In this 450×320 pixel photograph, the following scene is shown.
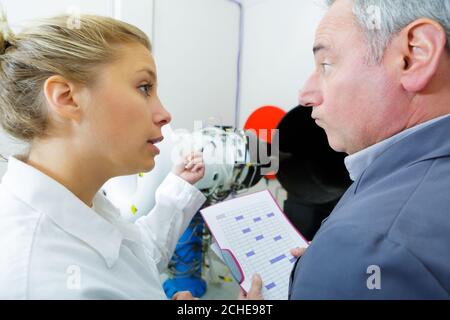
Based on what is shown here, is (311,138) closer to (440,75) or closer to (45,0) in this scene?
(440,75)

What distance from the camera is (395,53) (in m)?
0.56

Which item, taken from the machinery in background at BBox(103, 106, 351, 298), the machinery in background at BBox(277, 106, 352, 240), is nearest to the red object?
the machinery in background at BBox(103, 106, 351, 298)

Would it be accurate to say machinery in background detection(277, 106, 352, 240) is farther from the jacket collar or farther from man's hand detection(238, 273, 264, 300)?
the jacket collar

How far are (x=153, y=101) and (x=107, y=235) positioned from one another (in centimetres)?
36

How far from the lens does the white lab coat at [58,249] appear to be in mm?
515

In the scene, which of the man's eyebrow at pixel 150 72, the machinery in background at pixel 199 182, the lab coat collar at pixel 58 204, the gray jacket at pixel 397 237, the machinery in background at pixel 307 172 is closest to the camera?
the gray jacket at pixel 397 237

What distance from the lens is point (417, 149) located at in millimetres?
515

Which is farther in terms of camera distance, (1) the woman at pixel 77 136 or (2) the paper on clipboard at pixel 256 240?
(2) the paper on clipboard at pixel 256 240

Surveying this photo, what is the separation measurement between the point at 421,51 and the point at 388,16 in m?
0.09

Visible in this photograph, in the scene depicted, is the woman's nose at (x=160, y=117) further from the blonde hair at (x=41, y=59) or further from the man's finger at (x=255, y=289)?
the man's finger at (x=255, y=289)

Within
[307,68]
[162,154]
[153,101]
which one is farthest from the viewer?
[307,68]

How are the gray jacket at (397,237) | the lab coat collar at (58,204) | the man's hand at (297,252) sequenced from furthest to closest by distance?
the man's hand at (297,252) < the lab coat collar at (58,204) < the gray jacket at (397,237)

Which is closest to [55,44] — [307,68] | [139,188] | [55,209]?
[55,209]

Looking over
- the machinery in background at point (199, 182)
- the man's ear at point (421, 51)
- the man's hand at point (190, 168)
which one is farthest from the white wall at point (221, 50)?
the man's ear at point (421, 51)
